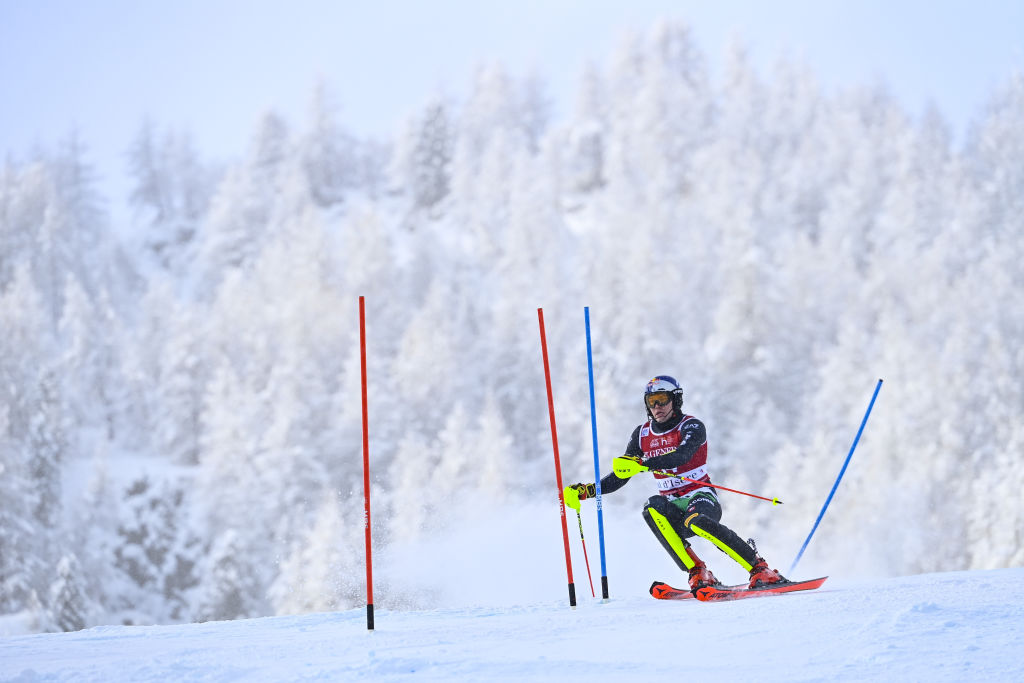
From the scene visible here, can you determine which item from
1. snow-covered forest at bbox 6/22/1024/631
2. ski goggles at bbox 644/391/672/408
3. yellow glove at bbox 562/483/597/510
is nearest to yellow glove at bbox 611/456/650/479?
yellow glove at bbox 562/483/597/510

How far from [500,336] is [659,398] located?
5151cm

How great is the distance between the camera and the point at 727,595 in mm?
6402

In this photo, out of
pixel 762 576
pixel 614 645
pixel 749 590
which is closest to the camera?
pixel 614 645

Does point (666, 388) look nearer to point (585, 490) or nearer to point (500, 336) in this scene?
point (585, 490)

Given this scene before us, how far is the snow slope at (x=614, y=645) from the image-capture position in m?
4.08

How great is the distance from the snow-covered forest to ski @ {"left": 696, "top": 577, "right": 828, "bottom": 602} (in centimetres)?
627

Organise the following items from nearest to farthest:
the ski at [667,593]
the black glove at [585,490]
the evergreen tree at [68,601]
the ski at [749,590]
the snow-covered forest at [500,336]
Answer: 1. the ski at [749,590]
2. the ski at [667,593]
3. the black glove at [585,490]
4. the evergreen tree at [68,601]
5. the snow-covered forest at [500,336]

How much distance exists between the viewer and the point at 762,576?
649 centimetres

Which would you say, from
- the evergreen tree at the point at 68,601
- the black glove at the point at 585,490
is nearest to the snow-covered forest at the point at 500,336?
the evergreen tree at the point at 68,601

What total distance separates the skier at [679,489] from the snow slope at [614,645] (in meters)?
0.66

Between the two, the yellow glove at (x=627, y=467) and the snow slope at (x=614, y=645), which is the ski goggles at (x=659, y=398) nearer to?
the yellow glove at (x=627, y=467)

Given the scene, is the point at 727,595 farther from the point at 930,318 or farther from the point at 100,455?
the point at 930,318

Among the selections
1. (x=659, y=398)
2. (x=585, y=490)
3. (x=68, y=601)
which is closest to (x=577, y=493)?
(x=585, y=490)

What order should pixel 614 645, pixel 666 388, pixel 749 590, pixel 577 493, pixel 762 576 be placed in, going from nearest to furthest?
pixel 614 645 → pixel 749 590 → pixel 762 576 → pixel 666 388 → pixel 577 493
